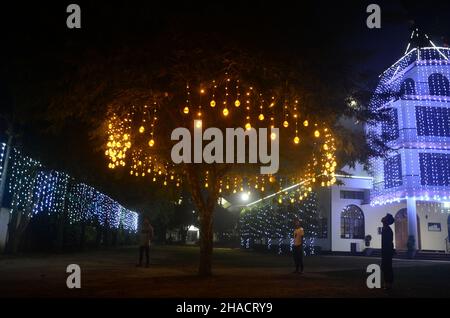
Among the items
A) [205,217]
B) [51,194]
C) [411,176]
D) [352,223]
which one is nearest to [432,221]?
[411,176]

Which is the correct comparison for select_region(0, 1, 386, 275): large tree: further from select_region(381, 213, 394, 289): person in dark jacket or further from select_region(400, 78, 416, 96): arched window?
select_region(400, 78, 416, 96): arched window

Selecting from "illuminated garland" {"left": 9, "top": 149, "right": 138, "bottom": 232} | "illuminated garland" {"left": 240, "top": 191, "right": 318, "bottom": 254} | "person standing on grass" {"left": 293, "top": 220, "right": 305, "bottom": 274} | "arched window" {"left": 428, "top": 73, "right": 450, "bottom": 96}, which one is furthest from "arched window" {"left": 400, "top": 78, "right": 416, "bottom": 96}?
"illuminated garland" {"left": 9, "top": 149, "right": 138, "bottom": 232}

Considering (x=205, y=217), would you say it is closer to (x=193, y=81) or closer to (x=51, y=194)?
(x=193, y=81)

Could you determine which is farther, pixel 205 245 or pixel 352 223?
pixel 352 223

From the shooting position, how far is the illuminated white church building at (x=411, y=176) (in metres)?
29.3

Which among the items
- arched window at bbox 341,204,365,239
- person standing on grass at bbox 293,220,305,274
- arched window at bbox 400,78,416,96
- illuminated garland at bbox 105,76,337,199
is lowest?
person standing on grass at bbox 293,220,305,274

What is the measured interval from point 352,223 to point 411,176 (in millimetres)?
6540

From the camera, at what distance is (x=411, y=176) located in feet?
95.9

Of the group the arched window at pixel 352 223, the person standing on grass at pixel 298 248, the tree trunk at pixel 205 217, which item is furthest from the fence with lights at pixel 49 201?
the arched window at pixel 352 223

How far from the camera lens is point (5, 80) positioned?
16922 mm

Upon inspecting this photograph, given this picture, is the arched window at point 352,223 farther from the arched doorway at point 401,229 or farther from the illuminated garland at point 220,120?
the illuminated garland at point 220,120

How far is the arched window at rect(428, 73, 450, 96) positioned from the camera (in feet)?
100

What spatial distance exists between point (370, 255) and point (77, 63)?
26302mm
